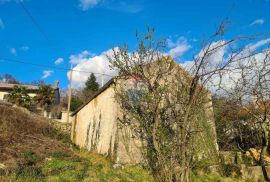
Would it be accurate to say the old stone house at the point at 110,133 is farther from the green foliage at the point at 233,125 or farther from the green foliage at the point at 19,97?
the green foliage at the point at 19,97

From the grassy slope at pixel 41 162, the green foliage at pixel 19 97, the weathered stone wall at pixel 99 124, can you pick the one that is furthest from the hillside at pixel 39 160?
the green foliage at pixel 19 97

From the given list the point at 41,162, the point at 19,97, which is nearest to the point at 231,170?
the point at 41,162

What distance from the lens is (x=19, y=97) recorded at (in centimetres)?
3225

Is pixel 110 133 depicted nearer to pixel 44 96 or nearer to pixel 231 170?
pixel 231 170

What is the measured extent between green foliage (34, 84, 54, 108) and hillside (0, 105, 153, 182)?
18.2 metres

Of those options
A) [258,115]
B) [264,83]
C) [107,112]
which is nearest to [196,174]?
[258,115]

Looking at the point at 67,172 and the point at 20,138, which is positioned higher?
the point at 20,138

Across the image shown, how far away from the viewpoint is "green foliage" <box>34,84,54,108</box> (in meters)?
35.0

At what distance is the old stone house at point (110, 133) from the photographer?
1201cm

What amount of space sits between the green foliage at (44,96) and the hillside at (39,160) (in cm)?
1819

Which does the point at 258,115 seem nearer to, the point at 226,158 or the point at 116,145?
the point at 226,158

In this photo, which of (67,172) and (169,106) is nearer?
(169,106)

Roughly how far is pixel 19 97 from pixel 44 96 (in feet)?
11.6

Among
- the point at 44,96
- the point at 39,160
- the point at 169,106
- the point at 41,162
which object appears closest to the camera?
the point at 169,106
